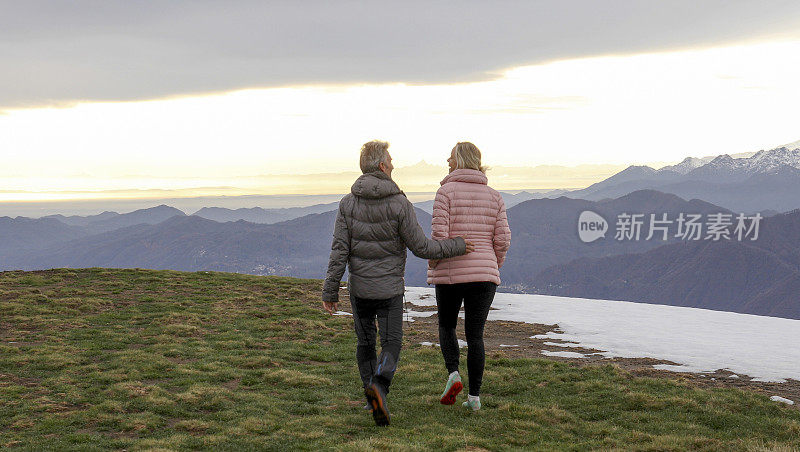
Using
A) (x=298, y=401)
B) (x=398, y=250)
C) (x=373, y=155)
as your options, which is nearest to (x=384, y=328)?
(x=398, y=250)

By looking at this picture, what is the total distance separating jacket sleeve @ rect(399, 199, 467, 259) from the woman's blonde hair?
3.65 feet

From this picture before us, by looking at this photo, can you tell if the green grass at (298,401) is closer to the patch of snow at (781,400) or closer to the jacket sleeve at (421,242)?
the patch of snow at (781,400)

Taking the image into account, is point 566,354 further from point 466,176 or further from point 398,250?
point 398,250

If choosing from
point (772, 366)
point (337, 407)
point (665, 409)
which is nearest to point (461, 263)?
point (337, 407)

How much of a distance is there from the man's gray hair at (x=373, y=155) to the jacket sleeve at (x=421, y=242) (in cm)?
70

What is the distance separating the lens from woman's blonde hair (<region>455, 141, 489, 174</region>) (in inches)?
362

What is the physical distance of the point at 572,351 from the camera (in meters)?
15.9

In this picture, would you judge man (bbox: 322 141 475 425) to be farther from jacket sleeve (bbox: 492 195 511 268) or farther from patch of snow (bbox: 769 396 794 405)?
patch of snow (bbox: 769 396 794 405)

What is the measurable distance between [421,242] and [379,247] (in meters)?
0.66

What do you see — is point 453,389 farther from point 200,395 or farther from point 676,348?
point 676,348

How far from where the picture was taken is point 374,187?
8.56 metres

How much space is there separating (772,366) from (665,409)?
5.76 metres

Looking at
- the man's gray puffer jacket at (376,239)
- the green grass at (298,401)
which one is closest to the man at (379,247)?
the man's gray puffer jacket at (376,239)

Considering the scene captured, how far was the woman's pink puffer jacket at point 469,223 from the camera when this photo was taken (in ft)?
29.3
